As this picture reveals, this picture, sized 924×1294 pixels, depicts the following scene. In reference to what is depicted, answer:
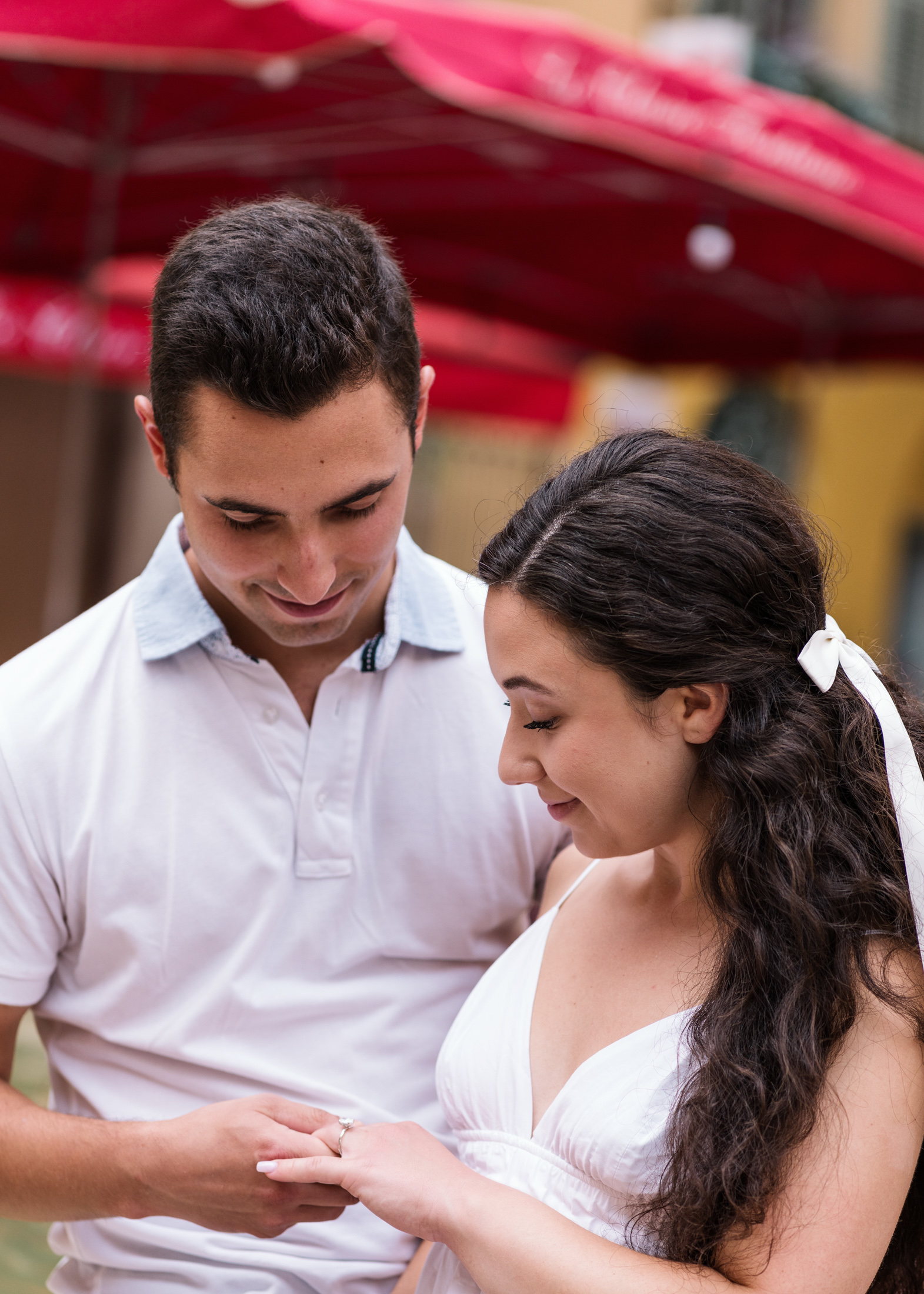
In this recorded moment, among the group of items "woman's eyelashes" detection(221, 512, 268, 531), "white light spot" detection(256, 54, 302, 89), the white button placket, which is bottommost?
the white button placket

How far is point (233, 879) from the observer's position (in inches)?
84.4

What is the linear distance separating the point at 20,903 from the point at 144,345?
190 inches

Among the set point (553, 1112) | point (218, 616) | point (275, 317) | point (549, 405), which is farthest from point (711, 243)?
point (553, 1112)

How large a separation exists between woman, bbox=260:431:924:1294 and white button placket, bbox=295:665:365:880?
0.41 metres

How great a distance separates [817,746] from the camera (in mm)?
1814

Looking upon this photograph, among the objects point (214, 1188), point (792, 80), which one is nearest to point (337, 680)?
point (214, 1188)

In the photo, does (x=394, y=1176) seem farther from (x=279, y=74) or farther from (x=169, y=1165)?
(x=279, y=74)

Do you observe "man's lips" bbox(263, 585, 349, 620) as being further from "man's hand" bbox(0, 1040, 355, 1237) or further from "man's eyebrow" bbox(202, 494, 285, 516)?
"man's hand" bbox(0, 1040, 355, 1237)

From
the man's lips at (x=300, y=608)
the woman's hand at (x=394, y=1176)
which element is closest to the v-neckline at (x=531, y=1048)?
the woman's hand at (x=394, y=1176)

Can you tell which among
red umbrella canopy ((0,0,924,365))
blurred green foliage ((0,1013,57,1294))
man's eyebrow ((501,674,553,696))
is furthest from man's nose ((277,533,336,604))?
red umbrella canopy ((0,0,924,365))

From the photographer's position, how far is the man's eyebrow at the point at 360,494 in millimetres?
1932

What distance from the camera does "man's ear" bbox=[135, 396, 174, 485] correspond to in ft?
6.76

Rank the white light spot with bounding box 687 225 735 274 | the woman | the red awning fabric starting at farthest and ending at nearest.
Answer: the red awning fabric → the white light spot with bounding box 687 225 735 274 → the woman

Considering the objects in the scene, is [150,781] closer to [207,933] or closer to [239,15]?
[207,933]
